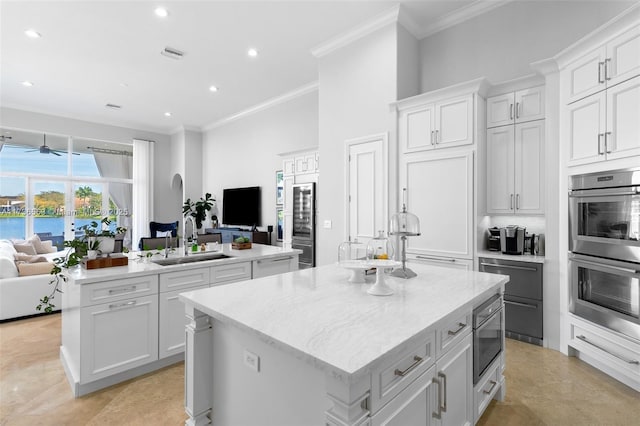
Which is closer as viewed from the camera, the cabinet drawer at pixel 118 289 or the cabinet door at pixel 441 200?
the cabinet drawer at pixel 118 289

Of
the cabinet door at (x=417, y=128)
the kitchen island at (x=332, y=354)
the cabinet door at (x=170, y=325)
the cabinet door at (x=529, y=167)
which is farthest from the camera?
the cabinet door at (x=417, y=128)

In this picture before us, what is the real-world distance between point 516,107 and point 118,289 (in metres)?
3.97

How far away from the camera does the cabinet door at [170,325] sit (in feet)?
8.71

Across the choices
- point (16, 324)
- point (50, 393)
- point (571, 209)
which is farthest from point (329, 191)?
point (16, 324)

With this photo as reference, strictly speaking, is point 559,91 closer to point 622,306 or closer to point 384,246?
point 622,306

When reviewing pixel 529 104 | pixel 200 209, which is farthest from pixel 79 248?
pixel 200 209

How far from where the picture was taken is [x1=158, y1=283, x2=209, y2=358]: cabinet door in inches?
105

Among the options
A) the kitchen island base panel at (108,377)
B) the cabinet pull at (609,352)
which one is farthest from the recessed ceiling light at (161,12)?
the cabinet pull at (609,352)

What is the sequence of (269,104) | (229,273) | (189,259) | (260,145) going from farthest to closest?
1. (260,145)
2. (269,104)
3. (189,259)
4. (229,273)

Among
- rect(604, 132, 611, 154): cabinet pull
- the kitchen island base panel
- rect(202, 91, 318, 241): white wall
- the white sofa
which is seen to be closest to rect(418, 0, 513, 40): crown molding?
rect(604, 132, 611, 154): cabinet pull

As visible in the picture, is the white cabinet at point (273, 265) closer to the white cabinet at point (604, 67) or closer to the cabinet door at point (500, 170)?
the cabinet door at point (500, 170)

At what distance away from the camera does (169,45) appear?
441 cm

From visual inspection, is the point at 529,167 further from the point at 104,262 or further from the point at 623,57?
the point at 104,262

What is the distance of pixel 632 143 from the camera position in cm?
233
